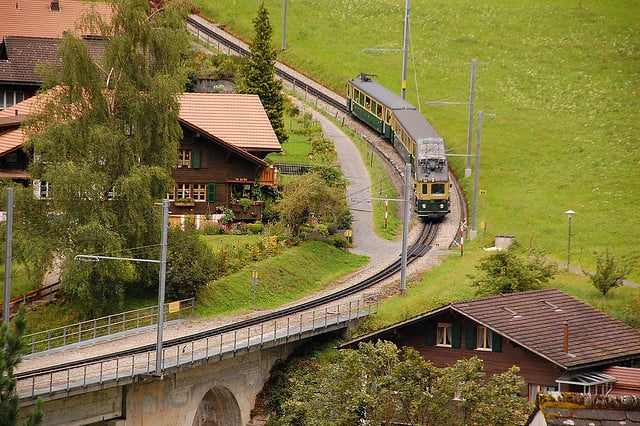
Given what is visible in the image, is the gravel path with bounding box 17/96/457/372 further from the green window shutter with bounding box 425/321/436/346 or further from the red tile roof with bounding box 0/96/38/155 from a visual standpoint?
the red tile roof with bounding box 0/96/38/155

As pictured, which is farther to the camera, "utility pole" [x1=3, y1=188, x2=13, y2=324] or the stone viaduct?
the stone viaduct

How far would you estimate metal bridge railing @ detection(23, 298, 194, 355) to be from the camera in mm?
50375

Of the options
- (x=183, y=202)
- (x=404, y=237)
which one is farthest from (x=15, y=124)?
(x=404, y=237)

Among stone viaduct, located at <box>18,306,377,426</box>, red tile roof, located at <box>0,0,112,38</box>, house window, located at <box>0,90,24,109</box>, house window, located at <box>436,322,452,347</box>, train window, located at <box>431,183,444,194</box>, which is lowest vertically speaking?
stone viaduct, located at <box>18,306,377,426</box>

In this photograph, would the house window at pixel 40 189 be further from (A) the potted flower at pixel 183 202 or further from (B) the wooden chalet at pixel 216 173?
(B) the wooden chalet at pixel 216 173

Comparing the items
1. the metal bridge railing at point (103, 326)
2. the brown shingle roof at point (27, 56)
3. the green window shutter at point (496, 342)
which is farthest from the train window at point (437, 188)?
the green window shutter at point (496, 342)

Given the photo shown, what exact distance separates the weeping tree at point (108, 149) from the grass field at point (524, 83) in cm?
2302

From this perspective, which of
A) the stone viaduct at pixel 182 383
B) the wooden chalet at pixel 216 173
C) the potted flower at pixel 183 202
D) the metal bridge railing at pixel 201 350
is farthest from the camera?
the wooden chalet at pixel 216 173

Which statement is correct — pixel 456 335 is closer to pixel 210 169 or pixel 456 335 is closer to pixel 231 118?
pixel 210 169

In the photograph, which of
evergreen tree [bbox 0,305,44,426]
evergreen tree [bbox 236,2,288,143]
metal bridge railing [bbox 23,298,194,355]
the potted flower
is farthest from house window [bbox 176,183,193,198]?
evergreen tree [bbox 0,305,44,426]

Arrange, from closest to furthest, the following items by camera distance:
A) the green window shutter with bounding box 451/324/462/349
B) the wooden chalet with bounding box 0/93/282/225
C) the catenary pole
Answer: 1. the catenary pole
2. the green window shutter with bounding box 451/324/462/349
3. the wooden chalet with bounding box 0/93/282/225

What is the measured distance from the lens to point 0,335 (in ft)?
118

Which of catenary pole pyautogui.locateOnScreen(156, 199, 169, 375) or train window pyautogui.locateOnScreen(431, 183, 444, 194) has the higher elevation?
train window pyautogui.locateOnScreen(431, 183, 444, 194)

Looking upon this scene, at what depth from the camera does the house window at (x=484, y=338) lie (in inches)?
1919
